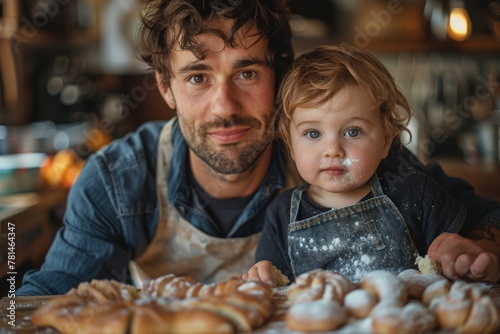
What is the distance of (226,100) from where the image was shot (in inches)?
55.6

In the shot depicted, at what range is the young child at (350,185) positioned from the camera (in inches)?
47.9

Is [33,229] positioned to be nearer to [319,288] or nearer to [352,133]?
[352,133]

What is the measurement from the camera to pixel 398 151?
60.1 inches

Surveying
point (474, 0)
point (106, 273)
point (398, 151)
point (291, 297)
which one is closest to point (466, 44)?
point (474, 0)

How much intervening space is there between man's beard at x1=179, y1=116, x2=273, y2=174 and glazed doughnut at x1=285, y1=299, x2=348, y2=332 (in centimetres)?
68

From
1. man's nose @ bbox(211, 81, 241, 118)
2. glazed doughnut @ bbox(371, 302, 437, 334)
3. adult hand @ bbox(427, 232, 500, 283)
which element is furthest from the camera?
man's nose @ bbox(211, 81, 241, 118)

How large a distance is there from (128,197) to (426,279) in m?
0.85

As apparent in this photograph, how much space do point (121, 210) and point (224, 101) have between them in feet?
1.36

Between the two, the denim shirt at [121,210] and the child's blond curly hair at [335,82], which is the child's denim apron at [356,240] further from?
the denim shirt at [121,210]

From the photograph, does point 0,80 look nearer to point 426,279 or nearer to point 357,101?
point 357,101

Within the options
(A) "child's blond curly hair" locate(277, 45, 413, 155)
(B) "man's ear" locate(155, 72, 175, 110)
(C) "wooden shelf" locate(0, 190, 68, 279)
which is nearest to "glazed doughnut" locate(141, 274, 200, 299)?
(A) "child's blond curly hair" locate(277, 45, 413, 155)

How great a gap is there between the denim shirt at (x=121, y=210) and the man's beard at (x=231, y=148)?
0.42 ft

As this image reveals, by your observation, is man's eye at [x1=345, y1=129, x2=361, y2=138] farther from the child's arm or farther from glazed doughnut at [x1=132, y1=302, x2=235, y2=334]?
glazed doughnut at [x1=132, y1=302, x2=235, y2=334]

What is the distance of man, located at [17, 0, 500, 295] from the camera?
143cm
